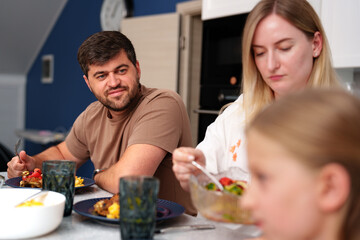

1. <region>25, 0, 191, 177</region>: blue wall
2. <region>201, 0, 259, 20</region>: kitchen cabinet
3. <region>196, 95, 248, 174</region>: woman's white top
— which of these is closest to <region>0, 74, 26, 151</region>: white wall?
<region>25, 0, 191, 177</region>: blue wall

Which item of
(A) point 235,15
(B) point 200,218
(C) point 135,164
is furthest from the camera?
(A) point 235,15

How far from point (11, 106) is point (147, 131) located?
5.65m

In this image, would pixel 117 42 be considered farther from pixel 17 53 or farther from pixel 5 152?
pixel 17 53

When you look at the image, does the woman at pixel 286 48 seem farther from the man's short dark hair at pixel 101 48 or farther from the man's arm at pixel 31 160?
the man's arm at pixel 31 160

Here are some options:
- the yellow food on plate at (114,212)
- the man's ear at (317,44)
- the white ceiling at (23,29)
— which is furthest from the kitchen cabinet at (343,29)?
the white ceiling at (23,29)

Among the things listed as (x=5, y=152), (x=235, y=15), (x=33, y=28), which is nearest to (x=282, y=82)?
(x=235, y=15)

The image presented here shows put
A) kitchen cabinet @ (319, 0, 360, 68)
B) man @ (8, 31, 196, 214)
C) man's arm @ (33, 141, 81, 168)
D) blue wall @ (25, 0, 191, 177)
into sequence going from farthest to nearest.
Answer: blue wall @ (25, 0, 191, 177), kitchen cabinet @ (319, 0, 360, 68), man's arm @ (33, 141, 81, 168), man @ (8, 31, 196, 214)

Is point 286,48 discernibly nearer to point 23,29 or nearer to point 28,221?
point 28,221

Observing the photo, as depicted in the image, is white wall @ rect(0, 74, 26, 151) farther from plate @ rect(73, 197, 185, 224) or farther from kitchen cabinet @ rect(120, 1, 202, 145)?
plate @ rect(73, 197, 185, 224)

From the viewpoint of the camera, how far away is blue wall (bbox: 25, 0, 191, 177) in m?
5.36

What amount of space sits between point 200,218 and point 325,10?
70.1 inches

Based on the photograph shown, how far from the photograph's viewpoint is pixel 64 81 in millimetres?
5867

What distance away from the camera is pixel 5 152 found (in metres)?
2.80

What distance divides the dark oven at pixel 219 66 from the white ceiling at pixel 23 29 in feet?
11.0
